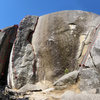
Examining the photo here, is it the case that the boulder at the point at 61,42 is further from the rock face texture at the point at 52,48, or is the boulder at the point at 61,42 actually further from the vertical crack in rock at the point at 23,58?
the vertical crack in rock at the point at 23,58

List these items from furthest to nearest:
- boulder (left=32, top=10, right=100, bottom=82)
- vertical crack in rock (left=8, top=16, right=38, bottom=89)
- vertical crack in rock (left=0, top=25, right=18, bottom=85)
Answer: vertical crack in rock (left=0, top=25, right=18, bottom=85) → vertical crack in rock (left=8, top=16, right=38, bottom=89) → boulder (left=32, top=10, right=100, bottom=82)

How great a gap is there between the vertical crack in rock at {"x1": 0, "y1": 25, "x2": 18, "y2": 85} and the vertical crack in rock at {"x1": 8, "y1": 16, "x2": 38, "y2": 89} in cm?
144

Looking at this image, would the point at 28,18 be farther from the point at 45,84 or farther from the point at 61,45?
the point at 45,84

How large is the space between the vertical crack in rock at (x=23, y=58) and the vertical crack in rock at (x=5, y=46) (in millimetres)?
1441

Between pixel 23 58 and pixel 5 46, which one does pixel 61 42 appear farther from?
pixel 5 46

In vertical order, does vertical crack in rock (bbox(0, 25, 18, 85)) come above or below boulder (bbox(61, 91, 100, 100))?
above

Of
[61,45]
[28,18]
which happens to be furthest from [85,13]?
[28,18]

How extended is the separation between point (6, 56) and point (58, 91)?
6.97 meters

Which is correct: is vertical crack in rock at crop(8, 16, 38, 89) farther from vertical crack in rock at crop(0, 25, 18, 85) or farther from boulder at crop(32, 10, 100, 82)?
vertical crack in rock at crop(0, 25, 18, 85)

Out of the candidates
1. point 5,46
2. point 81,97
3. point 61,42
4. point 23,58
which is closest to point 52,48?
point 61,42

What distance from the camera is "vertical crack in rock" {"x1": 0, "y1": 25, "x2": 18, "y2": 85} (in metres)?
13.3

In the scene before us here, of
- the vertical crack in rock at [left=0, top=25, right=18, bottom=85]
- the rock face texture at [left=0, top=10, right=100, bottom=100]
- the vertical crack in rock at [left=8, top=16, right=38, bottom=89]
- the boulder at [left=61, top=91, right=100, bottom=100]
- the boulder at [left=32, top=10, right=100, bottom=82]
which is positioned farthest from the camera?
the vertical crack in rock at [left=0, top=25, right=18, bottom=85]

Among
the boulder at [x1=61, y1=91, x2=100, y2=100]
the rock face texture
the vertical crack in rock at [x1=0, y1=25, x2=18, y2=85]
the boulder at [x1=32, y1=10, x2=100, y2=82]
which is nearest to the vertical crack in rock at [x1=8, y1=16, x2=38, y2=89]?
the rock face texture

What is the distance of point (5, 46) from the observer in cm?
1349
